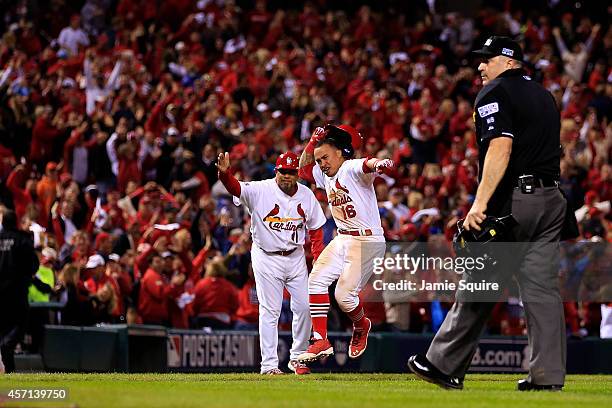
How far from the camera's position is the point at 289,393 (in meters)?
8.90

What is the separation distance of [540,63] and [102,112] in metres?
9.89

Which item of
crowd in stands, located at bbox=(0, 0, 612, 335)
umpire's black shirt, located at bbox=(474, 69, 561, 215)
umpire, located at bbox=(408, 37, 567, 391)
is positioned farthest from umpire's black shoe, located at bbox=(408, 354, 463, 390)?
crowd in stands, located at bbox=(0, 0, 612, 335)

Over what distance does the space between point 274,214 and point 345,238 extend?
2.72ft

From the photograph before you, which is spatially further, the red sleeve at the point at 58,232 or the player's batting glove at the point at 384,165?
the red sleeve at the point at 58,232

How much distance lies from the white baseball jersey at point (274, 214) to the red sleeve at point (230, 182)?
76 millimetres

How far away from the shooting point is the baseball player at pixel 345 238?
39.8ft

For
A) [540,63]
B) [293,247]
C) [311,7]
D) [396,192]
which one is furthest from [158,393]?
[311,7]

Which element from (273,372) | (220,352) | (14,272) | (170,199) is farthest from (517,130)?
(170,199)

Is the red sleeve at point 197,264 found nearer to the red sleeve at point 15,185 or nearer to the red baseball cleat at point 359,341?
the red sleeve at point 15,185

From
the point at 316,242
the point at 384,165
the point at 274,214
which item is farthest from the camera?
the point at 316,242

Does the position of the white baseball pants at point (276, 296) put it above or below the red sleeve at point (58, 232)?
below

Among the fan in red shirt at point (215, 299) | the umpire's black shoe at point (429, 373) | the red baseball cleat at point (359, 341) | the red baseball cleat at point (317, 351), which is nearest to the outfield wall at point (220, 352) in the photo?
the fan in red shirt at point (215, 299)

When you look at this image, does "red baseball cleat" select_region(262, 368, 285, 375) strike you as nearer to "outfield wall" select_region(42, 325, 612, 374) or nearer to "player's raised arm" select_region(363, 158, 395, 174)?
"player's raised arm" select_region(363, 158, 395, 174)

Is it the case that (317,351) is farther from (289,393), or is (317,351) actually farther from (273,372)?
(289,393)
